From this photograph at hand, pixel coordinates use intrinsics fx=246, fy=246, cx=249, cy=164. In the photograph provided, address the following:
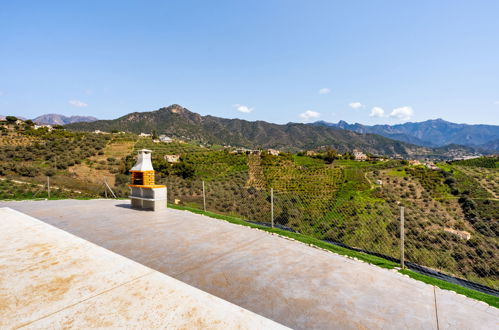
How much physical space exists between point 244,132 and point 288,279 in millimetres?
167902

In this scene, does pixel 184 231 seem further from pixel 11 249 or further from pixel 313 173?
pixel 313 173

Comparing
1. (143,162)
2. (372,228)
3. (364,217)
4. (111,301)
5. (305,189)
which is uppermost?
Result: (143,162)

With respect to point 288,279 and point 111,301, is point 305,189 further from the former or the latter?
point 111,301

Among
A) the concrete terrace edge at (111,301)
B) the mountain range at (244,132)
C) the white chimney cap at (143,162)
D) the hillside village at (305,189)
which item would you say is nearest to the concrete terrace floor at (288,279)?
the concrete terrace edge at (111,301)

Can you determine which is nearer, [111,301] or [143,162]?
[111,301]

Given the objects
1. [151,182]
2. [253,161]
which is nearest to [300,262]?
[151,182]

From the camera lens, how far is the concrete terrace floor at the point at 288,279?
293 cm

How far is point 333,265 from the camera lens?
4410 mm

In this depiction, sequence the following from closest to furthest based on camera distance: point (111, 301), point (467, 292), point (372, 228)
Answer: point (111, 301) < point (467, 292) < point (372, 228)

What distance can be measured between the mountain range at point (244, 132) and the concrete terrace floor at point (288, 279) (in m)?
107

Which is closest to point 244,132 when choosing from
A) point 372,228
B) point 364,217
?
point 364,217

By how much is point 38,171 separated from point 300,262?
24.2 meters

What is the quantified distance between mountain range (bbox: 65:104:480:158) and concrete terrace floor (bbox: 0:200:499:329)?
10743cm

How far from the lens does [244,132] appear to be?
170 m
